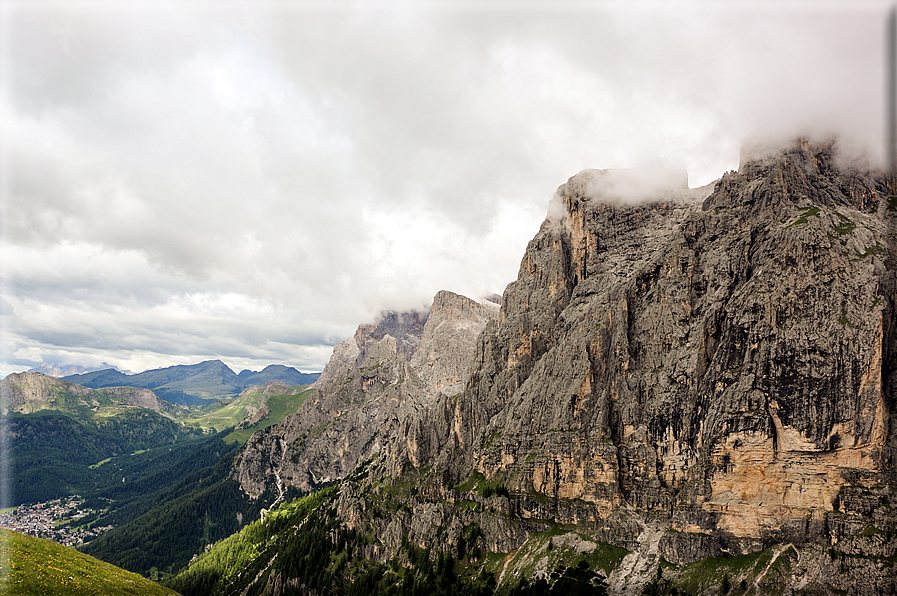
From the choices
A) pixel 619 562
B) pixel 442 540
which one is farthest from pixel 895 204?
pixel 442 540

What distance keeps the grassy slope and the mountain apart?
91.0 m

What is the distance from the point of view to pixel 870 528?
3597 inches

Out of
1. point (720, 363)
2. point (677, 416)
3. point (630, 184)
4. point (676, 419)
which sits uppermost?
point (630, 184)

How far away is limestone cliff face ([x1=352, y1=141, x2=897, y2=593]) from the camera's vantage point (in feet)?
322

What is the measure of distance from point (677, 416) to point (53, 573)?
461 ft

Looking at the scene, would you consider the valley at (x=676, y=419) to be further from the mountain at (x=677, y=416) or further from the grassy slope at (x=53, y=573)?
the grassy slope at (x=53, y=573)

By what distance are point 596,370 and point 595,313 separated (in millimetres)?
20667

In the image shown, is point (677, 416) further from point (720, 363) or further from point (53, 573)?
point (53, 573)

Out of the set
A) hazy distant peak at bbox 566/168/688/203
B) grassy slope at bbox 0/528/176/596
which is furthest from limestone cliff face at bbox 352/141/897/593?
grassy slope at bbox 0/528/176/596

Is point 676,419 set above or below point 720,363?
below

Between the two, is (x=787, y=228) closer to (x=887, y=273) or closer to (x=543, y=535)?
(x=887, y=273)

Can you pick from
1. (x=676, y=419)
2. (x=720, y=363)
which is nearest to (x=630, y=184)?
(x=720, y=363)

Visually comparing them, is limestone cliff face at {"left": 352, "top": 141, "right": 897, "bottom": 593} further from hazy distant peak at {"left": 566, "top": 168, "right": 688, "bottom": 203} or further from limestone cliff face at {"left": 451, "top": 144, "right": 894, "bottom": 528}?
hazy distant peak at {"left": 566, "top": 168, "right": 688, "bottom": 203}

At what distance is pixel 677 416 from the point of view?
121 m
